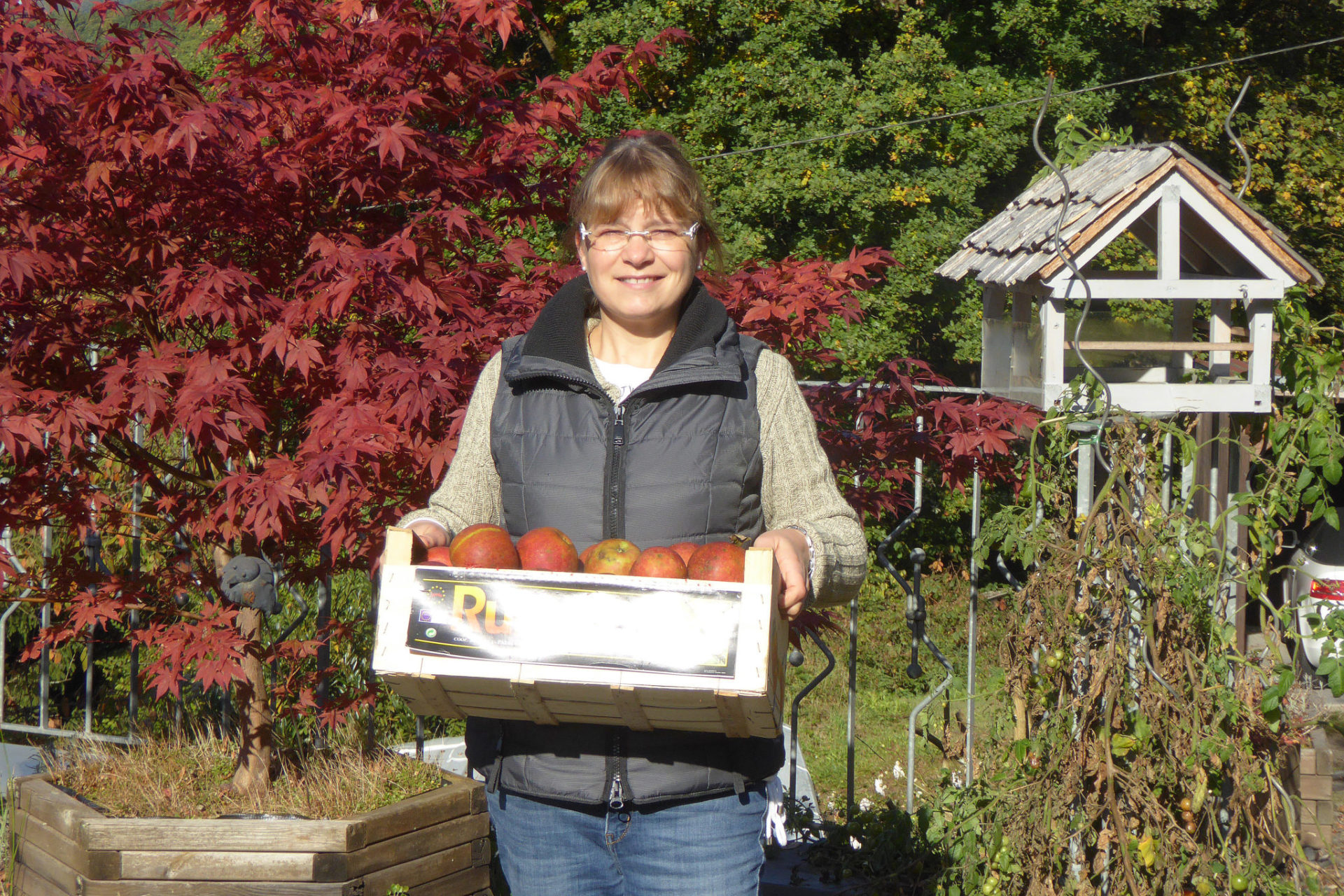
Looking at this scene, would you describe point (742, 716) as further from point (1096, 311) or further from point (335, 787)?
point (1096, 311)

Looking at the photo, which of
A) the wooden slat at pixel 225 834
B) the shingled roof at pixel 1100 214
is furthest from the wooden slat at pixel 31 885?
the shingled roof at pixel 1100 214

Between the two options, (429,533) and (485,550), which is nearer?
(485,550)

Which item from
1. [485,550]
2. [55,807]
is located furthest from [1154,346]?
[55,807]

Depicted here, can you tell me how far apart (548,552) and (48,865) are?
6.12 ft

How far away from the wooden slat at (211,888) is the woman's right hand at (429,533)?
117cm

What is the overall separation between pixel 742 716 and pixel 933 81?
1095cm

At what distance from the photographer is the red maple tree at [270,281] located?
2426mm

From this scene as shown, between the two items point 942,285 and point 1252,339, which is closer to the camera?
point 1252,339

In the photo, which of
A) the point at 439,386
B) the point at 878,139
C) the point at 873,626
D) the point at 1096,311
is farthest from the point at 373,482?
the point at 878,139

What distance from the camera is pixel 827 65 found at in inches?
444

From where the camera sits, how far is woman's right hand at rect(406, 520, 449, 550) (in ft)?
5.74

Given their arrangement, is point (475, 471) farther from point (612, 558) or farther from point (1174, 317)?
point (1174, 317)

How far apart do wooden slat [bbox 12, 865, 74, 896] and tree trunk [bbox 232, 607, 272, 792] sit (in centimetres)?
44

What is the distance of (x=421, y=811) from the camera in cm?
271
